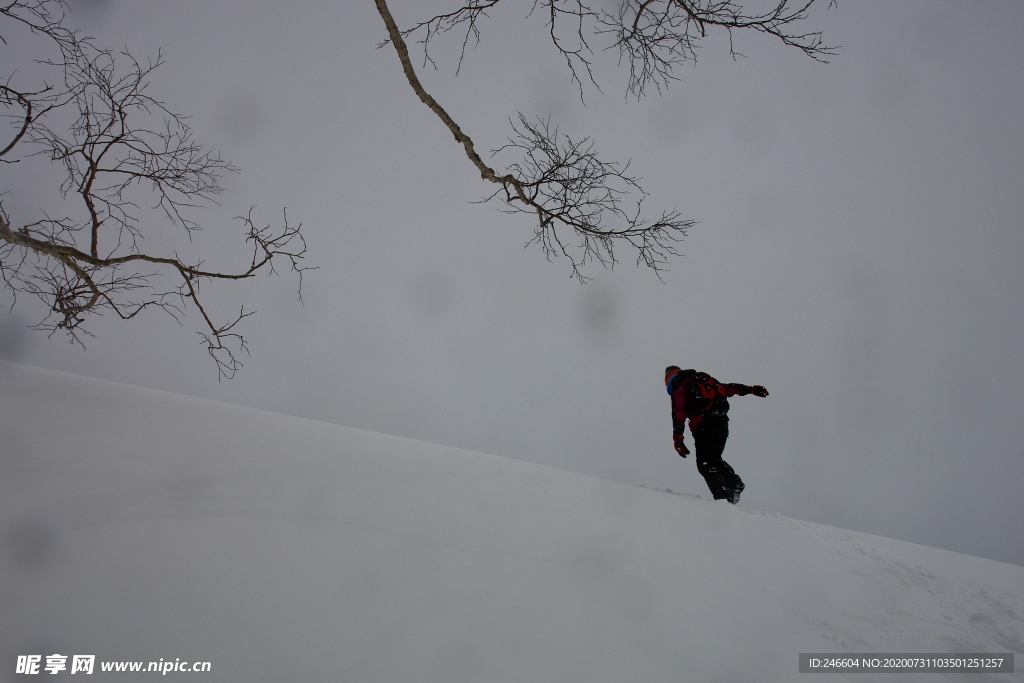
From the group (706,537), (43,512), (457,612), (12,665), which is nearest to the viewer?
(12,665)

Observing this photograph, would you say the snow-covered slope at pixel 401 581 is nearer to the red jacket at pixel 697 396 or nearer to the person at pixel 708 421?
the person at pixel 708 421

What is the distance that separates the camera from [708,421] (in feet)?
16.7

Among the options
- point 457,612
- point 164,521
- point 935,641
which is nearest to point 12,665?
point 164,521

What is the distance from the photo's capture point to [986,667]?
1.92m

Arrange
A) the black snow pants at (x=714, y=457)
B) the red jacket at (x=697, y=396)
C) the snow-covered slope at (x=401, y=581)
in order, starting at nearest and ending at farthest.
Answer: the snow-covered slope at (x=401, y=581) < the black snow pants at (x=714, y=457) < the red jacket at (x=697, y=396)

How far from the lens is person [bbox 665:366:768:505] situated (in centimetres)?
491

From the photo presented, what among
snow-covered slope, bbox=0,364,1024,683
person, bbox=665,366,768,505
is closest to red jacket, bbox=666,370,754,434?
person, bbox=665,366,768,505

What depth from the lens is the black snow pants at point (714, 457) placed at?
16.0 ft

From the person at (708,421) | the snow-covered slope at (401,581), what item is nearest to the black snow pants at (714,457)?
the person at (708,421)

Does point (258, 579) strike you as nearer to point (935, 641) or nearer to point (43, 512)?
point (43, 512)

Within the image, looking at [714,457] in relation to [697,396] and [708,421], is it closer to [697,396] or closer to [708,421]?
[708,421]

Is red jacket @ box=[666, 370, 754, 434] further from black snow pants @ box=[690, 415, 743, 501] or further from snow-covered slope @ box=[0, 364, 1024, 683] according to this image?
snow-covered slope @ box=[0, 364, 1024, 683]

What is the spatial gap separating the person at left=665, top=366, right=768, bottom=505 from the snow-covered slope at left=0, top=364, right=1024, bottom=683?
4.35 ft

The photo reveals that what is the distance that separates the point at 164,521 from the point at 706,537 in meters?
3.13
